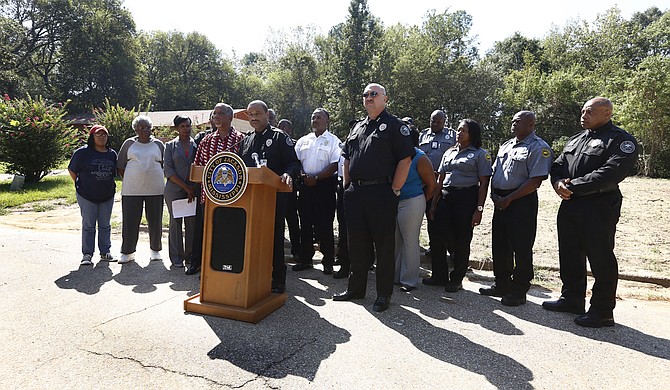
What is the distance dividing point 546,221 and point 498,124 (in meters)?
24.0

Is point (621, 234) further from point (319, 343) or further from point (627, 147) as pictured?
point (319, 343)

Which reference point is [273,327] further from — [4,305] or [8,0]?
[8,0]

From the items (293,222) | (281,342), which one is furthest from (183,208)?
(281,342)

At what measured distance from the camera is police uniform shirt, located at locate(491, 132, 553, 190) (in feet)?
13.4

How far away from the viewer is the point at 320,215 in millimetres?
5441

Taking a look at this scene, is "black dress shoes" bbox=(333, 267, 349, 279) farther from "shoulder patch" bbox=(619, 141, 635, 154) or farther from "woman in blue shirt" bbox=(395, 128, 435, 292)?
"shoulder patch" bbox=(619, 141, 635, 154)

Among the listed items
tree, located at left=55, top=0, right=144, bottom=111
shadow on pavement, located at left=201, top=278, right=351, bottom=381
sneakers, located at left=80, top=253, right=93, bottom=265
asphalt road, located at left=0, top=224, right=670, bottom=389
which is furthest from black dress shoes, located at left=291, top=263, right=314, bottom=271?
tree, located at left=55, top=0, right=144, bottom=111

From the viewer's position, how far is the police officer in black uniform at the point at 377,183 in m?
3.96

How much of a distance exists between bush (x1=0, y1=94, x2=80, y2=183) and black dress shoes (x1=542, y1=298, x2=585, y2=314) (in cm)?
1489

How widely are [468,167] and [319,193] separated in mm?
1911

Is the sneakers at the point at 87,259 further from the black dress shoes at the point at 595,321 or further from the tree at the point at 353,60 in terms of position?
the tree at the point at 353,60

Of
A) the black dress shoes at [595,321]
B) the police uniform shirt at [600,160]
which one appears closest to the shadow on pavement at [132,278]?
the black dress shoes at [595,321]

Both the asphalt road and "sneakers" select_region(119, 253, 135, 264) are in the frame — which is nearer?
the asphalt road

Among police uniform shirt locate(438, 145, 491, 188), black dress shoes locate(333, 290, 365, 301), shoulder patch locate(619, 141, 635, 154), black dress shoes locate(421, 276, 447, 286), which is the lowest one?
black dress shoes locate(333, 290, 365, 301)
